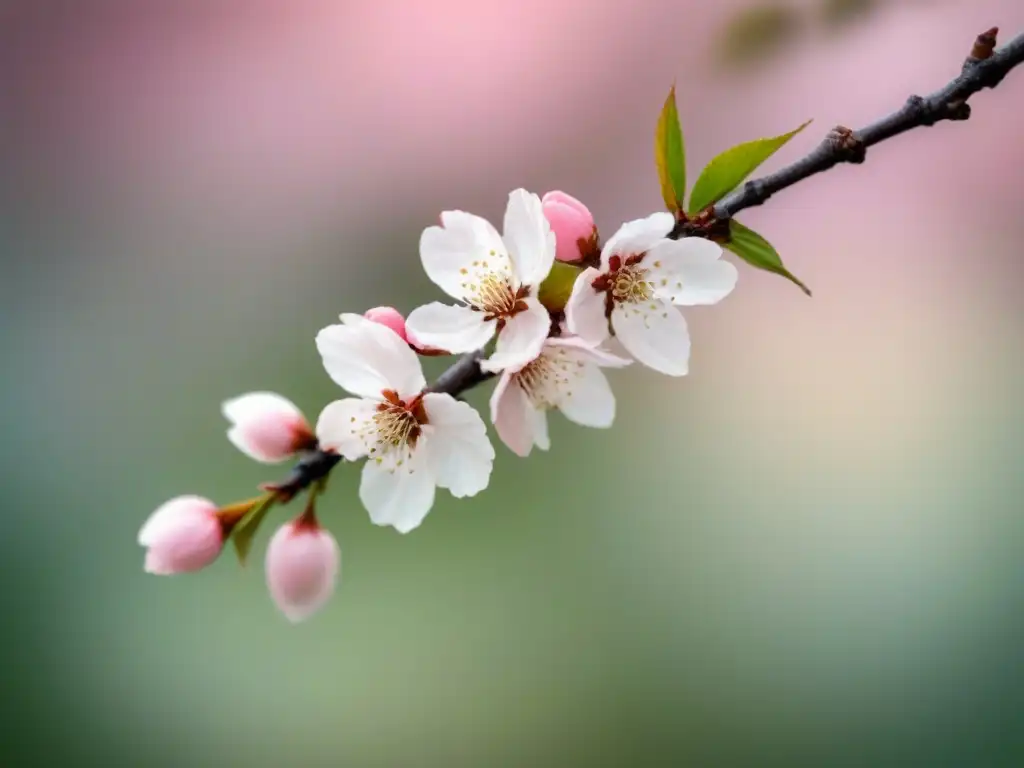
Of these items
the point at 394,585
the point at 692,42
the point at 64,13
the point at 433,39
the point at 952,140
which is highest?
the point at 64,13

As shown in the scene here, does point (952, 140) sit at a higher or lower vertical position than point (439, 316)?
higher

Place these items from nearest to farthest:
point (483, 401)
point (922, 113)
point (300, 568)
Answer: point (922, 113)
point (300, 568)
point (483, 401)

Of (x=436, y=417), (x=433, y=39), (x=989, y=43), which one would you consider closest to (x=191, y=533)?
(x=436, y=417)

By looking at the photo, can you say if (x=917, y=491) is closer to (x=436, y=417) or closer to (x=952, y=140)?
(x=952, y=140)

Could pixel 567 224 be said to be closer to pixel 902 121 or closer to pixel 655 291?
pixel 655 291

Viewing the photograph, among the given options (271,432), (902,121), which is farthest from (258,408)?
(902,121)

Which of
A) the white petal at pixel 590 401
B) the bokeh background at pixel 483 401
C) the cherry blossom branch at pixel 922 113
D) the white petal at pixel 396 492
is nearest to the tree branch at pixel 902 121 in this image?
the cherry blossom branch at pixel 922 113

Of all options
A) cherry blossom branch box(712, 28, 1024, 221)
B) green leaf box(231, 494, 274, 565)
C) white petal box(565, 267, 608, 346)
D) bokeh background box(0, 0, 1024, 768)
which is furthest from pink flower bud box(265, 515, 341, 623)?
bokeh background box(0, 0, 1024, 768)

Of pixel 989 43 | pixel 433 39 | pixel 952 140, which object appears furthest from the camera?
pixel 433 39
